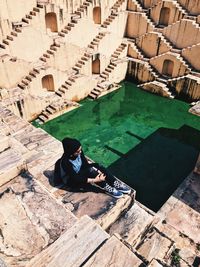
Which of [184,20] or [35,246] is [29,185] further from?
[184,20]

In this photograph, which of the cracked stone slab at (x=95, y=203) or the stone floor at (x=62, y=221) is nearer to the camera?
the stone floor at (x=62, y=221)

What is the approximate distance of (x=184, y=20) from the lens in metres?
13.0

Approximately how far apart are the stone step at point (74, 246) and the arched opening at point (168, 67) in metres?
13.1

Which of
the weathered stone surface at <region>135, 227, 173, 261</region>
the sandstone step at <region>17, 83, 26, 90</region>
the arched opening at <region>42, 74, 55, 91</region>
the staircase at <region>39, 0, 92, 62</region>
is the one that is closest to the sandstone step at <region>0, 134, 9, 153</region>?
the weathered stone surface at <region>135, 227, 173, 261</region>

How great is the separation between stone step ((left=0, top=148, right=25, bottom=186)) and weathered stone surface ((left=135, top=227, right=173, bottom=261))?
7.66 ft

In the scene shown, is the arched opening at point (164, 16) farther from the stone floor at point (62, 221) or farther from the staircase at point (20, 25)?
the stone floor at point (62, 221)

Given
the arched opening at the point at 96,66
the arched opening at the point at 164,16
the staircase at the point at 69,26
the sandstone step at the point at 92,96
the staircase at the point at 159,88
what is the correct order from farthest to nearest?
1. the arched opening at the point at 164,16
2. the arched opening at the point at 96,66
3. the staircase at the point at 159,88
4. the sandstone step at the point at 92,96
5. the staircase at the point at 69,26

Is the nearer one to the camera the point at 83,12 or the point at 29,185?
the point at 29,185

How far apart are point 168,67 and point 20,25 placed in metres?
8.52

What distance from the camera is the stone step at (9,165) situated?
320cm

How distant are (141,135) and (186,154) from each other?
208 cm

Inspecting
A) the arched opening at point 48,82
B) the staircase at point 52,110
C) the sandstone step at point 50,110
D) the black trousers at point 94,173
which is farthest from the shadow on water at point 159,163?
the arched opening at point 48,82

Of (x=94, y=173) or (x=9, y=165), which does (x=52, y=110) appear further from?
(x=9, y=165)

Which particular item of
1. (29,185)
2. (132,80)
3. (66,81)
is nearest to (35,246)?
(29,185)
